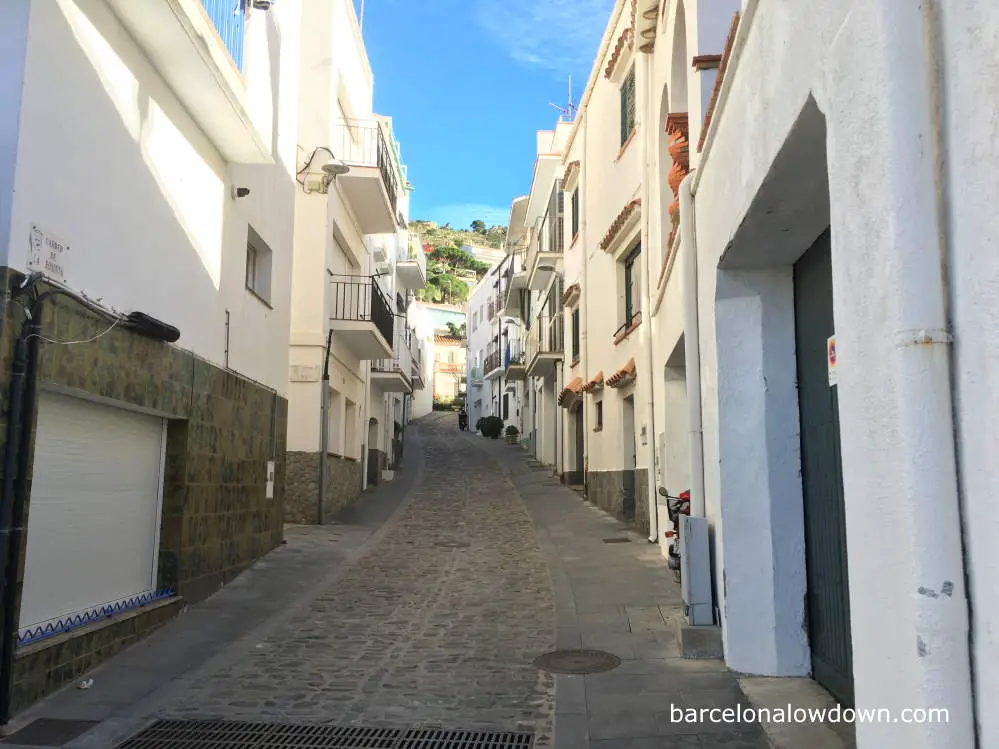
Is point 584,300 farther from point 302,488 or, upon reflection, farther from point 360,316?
point 302,488

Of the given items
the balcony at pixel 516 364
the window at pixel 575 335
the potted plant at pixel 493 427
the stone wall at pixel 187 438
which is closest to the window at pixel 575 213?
the window at pixel 575 335

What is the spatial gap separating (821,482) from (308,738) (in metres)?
3.54

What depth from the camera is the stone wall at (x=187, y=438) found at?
18.9ft

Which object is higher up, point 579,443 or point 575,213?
point 575,213

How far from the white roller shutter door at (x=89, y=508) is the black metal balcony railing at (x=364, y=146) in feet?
32.2

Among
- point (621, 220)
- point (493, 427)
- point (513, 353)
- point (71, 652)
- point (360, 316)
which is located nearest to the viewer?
point (71, 652)

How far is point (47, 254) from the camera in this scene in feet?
18.6

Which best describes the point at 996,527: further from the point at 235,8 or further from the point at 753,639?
the point at 235,8

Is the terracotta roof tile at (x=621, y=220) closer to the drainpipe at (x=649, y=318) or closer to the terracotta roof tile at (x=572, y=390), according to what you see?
the drainpipe at (x=649, y=318)

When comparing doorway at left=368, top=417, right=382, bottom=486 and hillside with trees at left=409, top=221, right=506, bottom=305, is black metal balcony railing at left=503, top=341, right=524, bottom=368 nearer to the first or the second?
doorway at left=368, top=417, right=382, bottom=486

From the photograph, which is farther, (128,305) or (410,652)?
(128,305)

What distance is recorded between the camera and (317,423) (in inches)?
584

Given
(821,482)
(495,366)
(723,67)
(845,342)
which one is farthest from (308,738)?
(495,366)

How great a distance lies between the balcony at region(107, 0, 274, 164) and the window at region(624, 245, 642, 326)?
693 centimetres
